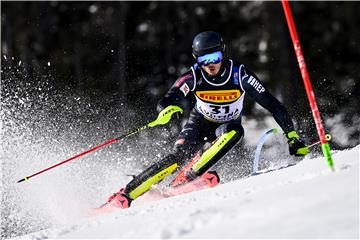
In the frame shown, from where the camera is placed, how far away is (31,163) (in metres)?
8.25

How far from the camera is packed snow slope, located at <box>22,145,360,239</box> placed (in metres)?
2.71

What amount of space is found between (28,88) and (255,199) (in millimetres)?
13513

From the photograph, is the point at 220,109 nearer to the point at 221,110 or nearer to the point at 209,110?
the point at 221,110

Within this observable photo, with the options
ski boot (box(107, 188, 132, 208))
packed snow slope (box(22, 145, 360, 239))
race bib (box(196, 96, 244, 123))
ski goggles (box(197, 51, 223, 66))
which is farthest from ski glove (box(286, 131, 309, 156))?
ski boot (box(107, 188, 132, 208))

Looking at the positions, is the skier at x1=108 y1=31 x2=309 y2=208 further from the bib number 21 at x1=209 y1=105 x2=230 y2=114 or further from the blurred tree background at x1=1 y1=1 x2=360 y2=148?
the blurred tree background at x1=1 y1=1 x2=360 y2=148

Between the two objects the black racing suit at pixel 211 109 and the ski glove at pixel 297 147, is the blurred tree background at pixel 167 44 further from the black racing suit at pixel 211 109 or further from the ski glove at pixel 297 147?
the ski glove at pixel 297 147

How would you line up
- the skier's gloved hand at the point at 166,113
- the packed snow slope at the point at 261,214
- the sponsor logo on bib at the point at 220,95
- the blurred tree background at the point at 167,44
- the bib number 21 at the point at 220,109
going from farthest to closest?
the blurred tree background at the point at 167,44
the bib number 21 at the point at 220,109
the sponsor logo on bib at the point at 220,95
the skier's gloved hand at the point at 166,113
the packed snow slope at the point at 261,214

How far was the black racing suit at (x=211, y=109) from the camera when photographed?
570 centimetres

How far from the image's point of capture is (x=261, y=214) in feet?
9.54

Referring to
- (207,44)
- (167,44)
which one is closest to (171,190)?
(207,44)

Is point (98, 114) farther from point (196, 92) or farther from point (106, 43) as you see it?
point (196, 92)

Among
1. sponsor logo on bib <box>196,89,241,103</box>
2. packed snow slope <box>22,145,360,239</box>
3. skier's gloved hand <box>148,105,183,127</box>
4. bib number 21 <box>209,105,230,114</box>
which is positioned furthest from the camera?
bib number 21 <box>209,105,230,114</box>

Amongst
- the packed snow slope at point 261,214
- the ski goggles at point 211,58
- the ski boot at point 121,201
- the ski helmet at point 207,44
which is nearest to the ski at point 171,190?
the ski boot at point 121,201

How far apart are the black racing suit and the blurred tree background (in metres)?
10.0
